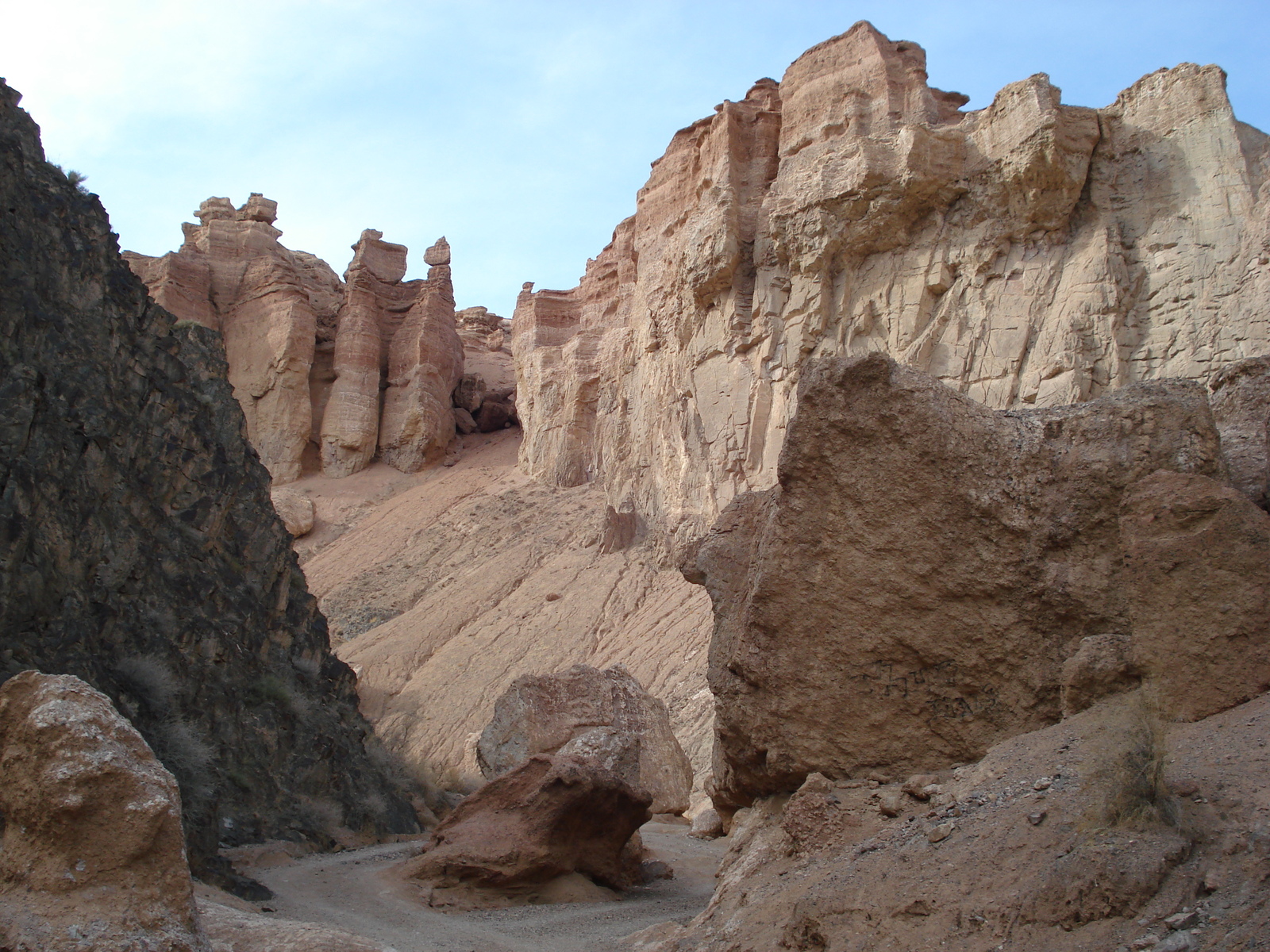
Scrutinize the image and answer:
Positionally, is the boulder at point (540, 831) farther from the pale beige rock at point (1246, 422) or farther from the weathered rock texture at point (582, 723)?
the pale beige rock at point (1246, 422)

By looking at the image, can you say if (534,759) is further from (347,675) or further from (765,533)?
(347,675)

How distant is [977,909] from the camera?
12.5 ft

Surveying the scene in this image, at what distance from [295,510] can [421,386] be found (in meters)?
7.17

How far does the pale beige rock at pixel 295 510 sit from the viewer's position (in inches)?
1475

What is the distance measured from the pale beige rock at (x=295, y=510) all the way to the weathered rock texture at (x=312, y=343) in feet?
5.01

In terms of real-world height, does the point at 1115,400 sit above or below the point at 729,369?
below

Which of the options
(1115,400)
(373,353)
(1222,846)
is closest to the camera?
(1222,846)

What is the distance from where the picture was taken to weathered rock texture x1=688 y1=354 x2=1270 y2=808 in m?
5.38

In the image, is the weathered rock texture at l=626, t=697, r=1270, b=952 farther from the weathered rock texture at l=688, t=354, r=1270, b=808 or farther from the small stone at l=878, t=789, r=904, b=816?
the weathered rock texture at l=688, t=354, r=1270, b=808

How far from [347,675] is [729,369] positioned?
40.9 ft

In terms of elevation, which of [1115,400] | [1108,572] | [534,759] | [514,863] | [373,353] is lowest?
[514,863]

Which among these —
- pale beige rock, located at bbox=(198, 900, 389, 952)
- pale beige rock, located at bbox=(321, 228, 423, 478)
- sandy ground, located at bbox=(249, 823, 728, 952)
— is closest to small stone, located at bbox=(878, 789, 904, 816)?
sandy ground, located at bbox=(249, 823, 728, 952)

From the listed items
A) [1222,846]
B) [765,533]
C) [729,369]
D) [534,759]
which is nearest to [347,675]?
[534,759]

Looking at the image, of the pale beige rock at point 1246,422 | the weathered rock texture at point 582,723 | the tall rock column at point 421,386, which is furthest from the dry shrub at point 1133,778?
the tall rock column at point 421,386
